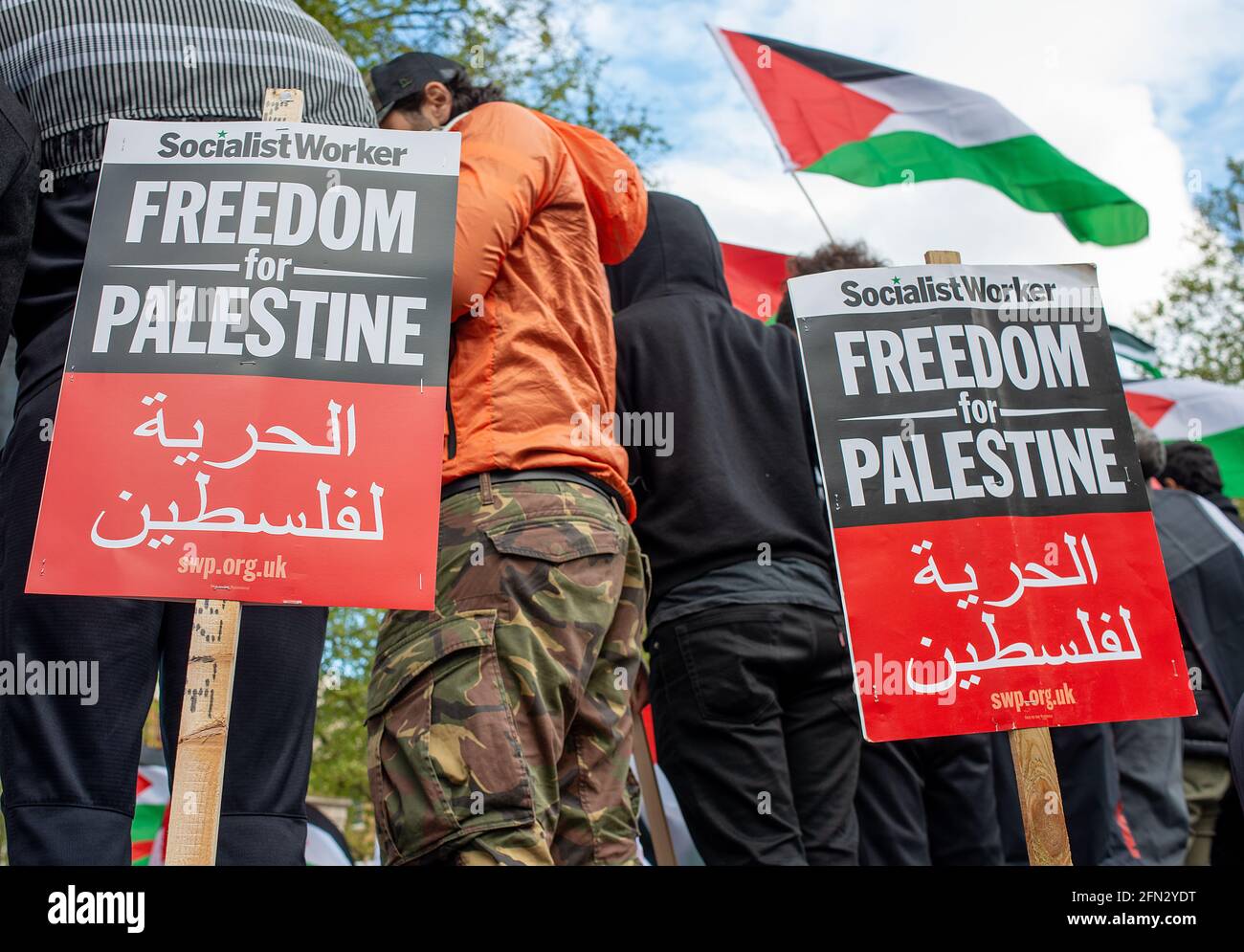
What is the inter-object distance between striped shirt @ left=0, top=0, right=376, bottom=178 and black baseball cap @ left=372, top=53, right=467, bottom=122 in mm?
289

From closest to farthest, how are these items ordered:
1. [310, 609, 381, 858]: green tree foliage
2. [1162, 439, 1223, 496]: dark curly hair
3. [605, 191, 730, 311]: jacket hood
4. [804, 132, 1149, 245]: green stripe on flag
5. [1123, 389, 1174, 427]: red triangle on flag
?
[605, 191, 730, 311]: jacket hood
[1162, 439, 1223, 496]: dark curly hair
[804, 132, 1149, 245]: green stripe on flag
[1123, 389, 1174, 427]: red triangle on flag
[310, 609, 381, 858]: green tree foliage

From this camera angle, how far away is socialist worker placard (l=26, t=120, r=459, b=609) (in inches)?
86.0

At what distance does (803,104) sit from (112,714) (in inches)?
204

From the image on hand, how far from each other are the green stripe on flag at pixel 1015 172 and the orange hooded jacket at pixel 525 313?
381 cm

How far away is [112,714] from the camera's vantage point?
220cm

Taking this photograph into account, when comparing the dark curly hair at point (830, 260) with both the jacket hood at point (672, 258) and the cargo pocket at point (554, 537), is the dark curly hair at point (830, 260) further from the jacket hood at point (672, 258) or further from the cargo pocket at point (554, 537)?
the cargo pocket at point (554, 537)

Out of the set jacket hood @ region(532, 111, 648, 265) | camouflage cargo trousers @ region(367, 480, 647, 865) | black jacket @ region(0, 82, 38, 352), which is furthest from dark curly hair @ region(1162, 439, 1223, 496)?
black jacket @ region(0, 82, 38, 352)

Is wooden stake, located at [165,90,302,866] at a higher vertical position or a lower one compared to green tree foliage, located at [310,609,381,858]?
lower

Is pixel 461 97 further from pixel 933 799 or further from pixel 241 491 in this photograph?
pixel 933 799

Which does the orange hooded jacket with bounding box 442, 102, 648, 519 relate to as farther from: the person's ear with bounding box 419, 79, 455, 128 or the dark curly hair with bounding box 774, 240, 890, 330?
the dark curly hair with bounding box 774, 240, 890, 330

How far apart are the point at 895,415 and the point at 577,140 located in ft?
3.22

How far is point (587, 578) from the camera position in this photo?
2.47 meters

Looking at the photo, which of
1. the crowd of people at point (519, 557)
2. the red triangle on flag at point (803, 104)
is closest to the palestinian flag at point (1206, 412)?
the red triangle on flag at point (803, 104)
